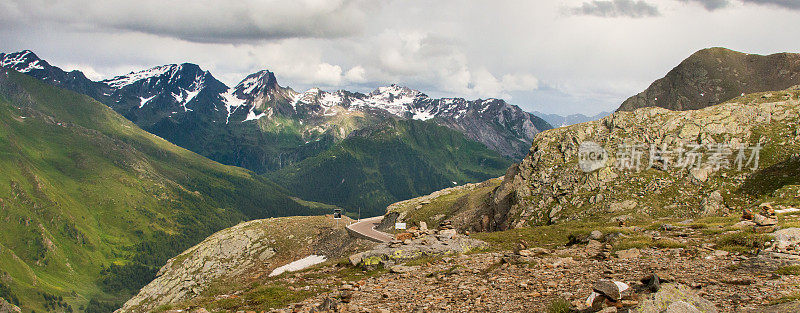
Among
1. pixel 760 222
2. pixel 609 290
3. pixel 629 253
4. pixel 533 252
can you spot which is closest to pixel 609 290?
pixel 609 290

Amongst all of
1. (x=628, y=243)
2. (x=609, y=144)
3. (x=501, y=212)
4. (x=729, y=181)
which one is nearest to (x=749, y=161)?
(x=729, y=181)

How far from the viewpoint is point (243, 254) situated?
92.5 meters

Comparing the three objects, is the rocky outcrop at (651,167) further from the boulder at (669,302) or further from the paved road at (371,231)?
the boulder at (669,302)

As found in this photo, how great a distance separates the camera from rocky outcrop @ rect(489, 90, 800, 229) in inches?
2144

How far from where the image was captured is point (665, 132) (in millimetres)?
65750

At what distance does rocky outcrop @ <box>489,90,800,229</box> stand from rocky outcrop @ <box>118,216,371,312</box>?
3472 centimetres

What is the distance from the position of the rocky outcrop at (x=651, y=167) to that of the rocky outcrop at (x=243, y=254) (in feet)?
114

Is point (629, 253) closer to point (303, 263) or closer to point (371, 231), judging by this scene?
point (371, 231)

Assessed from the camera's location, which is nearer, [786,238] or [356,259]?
[786,238]

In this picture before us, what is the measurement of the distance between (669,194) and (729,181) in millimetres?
7828

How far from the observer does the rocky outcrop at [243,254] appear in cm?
8469

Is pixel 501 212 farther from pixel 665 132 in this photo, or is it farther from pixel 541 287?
pixel 541 287

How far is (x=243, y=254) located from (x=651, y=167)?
8407cm

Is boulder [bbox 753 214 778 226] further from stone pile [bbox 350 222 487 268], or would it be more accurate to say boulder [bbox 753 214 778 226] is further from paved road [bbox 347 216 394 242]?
paved road [bbox 347 216 394 242]
